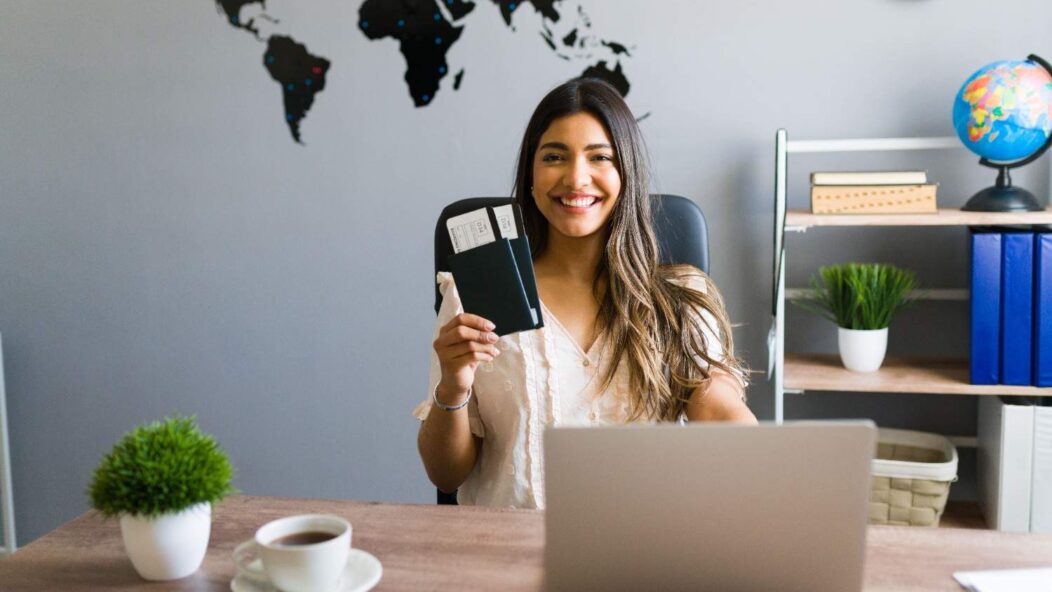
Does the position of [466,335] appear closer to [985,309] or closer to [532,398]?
[532,398]

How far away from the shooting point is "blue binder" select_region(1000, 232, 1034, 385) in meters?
2.01

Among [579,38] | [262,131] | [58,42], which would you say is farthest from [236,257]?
[579,38]

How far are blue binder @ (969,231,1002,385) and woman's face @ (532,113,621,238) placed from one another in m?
0.89

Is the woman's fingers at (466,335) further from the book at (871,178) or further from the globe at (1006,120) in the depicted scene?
the globe at (1006,120)

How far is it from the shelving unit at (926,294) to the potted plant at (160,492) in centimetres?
146

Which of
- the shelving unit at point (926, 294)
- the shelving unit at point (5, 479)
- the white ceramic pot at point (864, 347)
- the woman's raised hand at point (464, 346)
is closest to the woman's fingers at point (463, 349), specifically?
the woman's raised hand at point (464, 346)

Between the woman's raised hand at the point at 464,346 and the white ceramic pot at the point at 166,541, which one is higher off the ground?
the woman's raised hand at the point at 464,346

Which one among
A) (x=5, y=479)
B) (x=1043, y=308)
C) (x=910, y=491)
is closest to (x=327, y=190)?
(x=5, y=479)

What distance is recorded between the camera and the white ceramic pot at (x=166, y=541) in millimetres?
978

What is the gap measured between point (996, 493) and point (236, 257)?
200 centimetres

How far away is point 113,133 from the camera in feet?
9.19

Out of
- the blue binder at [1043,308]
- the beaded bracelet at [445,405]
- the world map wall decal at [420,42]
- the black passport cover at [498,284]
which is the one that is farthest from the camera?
the world map wall decal at [420,42]

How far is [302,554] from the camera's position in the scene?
0.91 metres

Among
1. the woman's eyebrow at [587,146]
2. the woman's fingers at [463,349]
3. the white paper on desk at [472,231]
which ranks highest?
the woman's eyebrow at [587,146]
